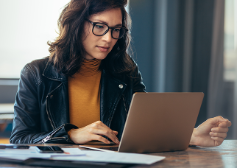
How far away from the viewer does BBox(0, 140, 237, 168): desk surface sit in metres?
0.76

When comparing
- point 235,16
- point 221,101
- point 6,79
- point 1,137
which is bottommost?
point 1,137

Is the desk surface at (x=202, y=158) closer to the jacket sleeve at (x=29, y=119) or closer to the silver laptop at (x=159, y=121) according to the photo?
the silver laptop at (x=159, y=121)

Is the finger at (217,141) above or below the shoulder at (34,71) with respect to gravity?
below

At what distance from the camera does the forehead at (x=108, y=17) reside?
134 cm

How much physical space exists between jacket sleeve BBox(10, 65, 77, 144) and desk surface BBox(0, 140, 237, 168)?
14.7 inches

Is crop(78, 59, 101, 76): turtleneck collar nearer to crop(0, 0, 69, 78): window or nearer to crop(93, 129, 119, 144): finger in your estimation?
crop(93, 129, 119, 144): finger

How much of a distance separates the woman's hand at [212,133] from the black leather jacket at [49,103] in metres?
0.51

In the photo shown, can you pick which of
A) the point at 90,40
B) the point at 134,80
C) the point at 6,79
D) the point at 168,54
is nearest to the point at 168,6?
the point at 168,54

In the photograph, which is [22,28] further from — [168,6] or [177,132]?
[177,132]

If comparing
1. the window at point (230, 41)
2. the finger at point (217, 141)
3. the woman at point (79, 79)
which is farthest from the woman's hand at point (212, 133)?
the window at point (230, 41)

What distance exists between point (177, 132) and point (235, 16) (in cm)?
220

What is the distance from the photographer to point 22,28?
120 inches

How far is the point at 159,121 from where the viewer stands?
2.74ft

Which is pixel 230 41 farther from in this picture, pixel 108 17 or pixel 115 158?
pixel 115 158
